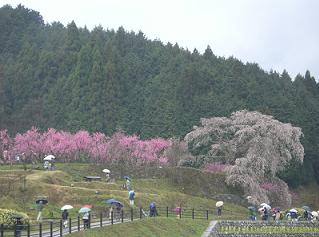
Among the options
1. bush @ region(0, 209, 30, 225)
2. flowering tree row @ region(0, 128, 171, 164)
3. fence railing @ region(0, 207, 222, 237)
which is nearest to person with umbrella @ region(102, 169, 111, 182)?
fence railing @ region(0, 207, 222, 237)

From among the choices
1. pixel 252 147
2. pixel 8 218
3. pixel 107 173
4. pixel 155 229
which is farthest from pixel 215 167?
pixel 8 218

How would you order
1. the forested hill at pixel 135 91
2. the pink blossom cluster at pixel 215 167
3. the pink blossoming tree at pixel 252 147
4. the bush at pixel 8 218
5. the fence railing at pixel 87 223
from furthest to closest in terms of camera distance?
the forested hill at pixel 135 91
the pink blossom cluster at pixel 215 167
the pink blossoming tree at pixel 252 147
the bush at pixel 8 218
the fence railing at pixel 87 223

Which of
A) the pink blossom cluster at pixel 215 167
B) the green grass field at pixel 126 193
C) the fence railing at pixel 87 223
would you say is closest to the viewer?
the fence railing at pixel 87 223

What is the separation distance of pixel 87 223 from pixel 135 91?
69.8 meters

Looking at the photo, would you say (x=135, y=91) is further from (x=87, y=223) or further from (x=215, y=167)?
(x=87, y=223)

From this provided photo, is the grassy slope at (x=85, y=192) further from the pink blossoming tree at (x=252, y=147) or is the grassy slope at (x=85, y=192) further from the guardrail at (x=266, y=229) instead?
the guardrail at (x=266, y=229)

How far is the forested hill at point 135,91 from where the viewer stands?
8938cm

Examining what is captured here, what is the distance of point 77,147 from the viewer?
3029 inches

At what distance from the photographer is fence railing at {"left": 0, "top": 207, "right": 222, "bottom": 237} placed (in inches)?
A: 1007

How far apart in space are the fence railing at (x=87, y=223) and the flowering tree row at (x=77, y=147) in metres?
23.4

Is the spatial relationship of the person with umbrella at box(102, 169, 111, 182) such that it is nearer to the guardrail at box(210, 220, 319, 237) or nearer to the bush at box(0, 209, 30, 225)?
the guardrail at box(210, 220, 319, 237)

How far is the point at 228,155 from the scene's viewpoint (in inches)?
2707

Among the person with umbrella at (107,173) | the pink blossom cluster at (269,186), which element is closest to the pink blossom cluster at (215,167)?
the pink blossom cluster at (269,186)

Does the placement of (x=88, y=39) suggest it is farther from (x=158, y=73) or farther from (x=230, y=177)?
(x=230, y=177)
